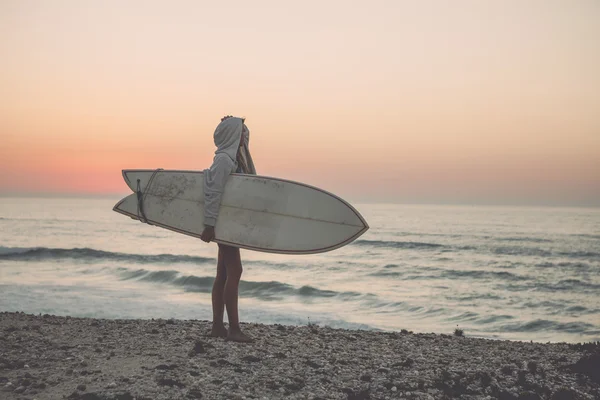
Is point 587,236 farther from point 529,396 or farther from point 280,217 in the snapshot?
point 529,396

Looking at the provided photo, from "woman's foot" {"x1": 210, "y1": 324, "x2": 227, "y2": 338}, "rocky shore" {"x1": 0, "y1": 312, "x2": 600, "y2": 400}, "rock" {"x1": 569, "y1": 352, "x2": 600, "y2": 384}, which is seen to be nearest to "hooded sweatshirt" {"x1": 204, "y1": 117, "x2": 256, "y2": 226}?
"woman's foot" {"x1": 210, "y1": 324, "x2": 227, "y2": 338}

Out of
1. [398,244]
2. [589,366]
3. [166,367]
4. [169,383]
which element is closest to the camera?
[169,383]

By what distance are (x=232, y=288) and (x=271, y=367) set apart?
3.05 ft

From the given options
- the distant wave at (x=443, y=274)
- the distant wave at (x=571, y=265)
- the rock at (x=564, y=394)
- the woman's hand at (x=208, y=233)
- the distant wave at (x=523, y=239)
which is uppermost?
the woman's hand at (x=208, y=233)

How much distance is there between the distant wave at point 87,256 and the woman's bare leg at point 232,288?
17464 millimetres

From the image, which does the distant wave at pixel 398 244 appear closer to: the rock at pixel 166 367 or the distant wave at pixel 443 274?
the distant wave at pixel 443 274

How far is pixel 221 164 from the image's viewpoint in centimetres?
524

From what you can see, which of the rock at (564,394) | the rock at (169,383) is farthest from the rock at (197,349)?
the rock at (564,394)

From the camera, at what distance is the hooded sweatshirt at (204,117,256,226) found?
205 inches

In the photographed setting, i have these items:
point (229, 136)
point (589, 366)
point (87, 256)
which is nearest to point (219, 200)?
point (229, 136)

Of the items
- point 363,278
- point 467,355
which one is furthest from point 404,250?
point 467,355

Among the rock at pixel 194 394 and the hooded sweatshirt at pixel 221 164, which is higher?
the hooded sweatshirt at pixel 221 164

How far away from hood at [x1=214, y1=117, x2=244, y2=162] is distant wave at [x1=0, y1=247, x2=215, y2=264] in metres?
17.7

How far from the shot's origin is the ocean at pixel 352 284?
11.4 m
